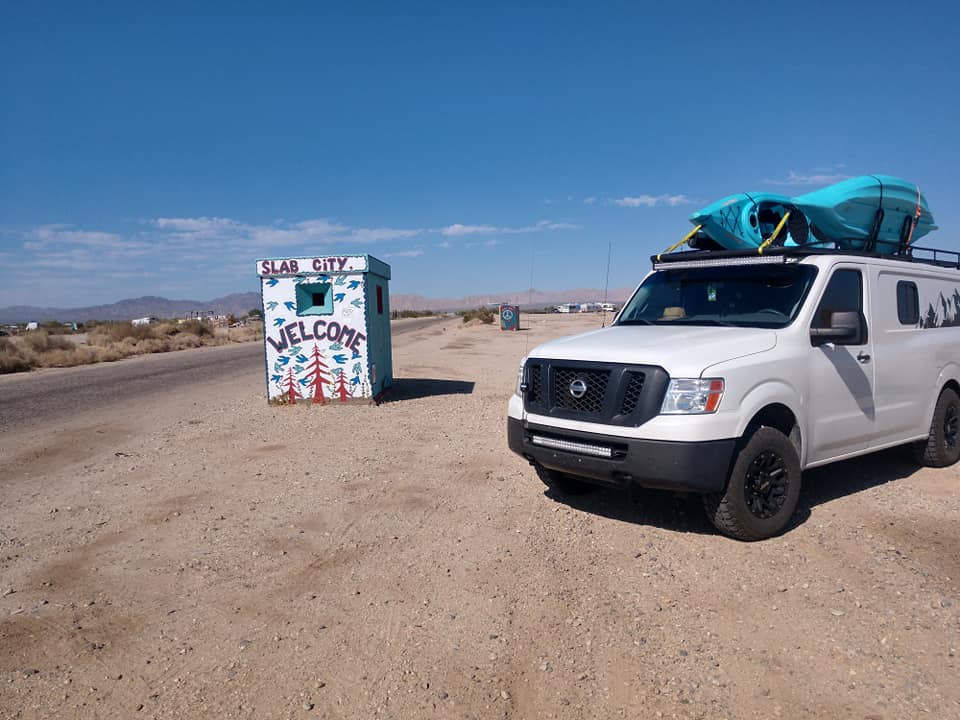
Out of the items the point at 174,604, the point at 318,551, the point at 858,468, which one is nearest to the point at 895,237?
the point at 858,468

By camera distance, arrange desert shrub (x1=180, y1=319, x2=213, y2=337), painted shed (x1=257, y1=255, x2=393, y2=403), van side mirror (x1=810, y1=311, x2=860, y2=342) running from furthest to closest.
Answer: desert shrub (x1=180, y1=319, x2=213, y2=337) < painted shed (x1=257, y1=255, x2=393, y2=403) < van side mirror (x1=810, y1=311, x2=860, y2=342)

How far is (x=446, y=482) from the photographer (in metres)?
6.59

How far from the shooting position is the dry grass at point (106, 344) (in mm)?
23984

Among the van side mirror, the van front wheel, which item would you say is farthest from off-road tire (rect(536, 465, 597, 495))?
the van side mirror

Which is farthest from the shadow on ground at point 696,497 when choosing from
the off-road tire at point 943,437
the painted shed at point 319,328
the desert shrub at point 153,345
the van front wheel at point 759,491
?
the desert shrub at point 153,345

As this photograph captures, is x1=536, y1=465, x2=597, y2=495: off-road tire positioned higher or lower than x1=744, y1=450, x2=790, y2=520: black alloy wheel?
lower

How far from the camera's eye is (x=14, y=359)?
2255 centimetres

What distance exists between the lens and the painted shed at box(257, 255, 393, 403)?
37.8 ft

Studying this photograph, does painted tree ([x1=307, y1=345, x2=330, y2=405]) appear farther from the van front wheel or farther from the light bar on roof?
the van front wheel

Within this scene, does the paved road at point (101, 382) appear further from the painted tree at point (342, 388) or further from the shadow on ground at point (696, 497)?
the shadow on ground at point (696, 497)

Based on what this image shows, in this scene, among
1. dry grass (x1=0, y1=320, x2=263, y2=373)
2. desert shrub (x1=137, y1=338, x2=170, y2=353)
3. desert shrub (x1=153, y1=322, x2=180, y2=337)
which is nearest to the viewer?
dry grass (x1=0, y1=320, x2=263, y2=373)

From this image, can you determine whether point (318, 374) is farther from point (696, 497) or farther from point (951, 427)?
point (951, 427)

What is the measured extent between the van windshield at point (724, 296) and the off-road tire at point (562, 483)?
1.50 metres

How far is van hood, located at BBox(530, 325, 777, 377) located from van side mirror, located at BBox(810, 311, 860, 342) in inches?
17.2
